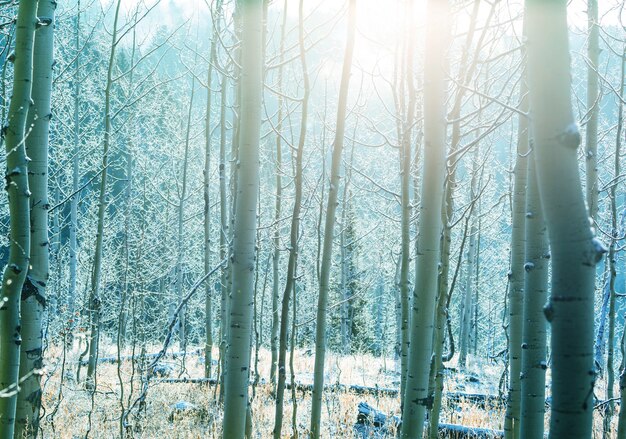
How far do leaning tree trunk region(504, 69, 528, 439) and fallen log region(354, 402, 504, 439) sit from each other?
225 centimetres

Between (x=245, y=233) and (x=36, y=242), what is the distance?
3.64 feet

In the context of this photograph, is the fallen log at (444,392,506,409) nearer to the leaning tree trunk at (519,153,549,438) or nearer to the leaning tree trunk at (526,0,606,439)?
the leaning tree trunk at (519,153,549,438)

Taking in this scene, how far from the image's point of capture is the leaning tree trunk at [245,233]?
2240 mm

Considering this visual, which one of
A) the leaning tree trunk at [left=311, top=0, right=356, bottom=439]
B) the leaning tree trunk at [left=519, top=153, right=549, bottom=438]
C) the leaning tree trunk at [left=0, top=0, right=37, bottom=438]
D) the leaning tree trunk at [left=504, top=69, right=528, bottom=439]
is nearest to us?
the leaning tree trunk at [left=0, top=0, right=37, bottom=438]

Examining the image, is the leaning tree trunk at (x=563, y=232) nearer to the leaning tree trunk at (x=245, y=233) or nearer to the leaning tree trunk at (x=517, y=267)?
the leaning tree trunk at (x=517, y=267)

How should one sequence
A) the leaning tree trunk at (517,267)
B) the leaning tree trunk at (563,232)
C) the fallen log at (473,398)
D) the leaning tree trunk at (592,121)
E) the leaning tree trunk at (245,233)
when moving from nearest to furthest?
the leaning tree trunk at (563,232) → the leaning tree trunk at (245,233) → the leaning tree trunk at (517,267) → the leaning tree trunk at (592,121) → the fallen log at (473,398)

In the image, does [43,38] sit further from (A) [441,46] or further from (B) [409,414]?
(B) [409,414]

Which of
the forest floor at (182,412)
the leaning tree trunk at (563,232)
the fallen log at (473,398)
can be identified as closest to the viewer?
the leaning tree trunk at (563,232)

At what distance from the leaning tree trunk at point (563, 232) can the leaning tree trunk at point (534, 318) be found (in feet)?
3.13

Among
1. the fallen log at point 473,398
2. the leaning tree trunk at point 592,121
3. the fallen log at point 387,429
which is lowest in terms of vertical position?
the fallen log at point 473,398

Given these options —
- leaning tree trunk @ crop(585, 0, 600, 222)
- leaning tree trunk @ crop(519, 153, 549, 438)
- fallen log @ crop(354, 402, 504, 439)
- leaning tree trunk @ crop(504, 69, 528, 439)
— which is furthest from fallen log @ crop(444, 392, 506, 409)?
leaning tree trunk @ crop(519, 153, 549, 438)

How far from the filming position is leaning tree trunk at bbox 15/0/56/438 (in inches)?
89.2

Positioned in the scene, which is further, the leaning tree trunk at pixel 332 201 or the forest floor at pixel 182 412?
the forest floor at pixel 182 412

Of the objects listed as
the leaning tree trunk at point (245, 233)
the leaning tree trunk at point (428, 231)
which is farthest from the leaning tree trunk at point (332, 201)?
the leaning tree trunk at point (428, 231)
